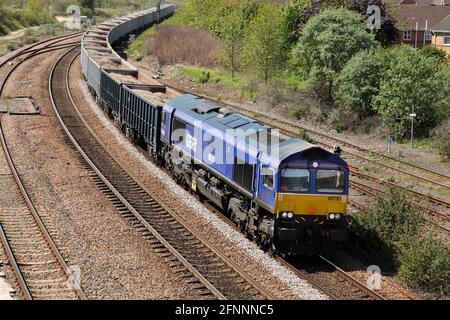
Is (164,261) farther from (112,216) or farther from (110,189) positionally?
(110,189)

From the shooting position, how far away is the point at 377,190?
77.5ft

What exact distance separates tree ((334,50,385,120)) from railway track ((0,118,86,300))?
59.9 feet

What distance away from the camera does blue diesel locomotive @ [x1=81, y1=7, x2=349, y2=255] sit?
1644 centimetres

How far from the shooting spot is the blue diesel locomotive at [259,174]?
16438 millimetres

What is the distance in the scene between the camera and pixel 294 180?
16453 millimetres

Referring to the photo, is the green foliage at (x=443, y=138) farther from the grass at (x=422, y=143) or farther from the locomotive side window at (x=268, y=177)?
the locomotive side window at (x=268, y=177)

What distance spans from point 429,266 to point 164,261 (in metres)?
6.23

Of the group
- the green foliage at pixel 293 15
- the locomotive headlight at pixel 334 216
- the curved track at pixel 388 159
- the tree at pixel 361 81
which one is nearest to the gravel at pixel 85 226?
the locomotive headlight at pixel 334 216

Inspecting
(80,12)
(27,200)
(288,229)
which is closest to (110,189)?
(27,200)

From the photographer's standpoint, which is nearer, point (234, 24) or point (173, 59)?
point (234, 24)

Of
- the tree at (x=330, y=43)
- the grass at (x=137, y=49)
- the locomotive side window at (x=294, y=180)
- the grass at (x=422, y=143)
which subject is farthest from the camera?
the grass at (x=137, y=49)

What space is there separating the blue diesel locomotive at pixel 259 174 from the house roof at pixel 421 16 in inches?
1394

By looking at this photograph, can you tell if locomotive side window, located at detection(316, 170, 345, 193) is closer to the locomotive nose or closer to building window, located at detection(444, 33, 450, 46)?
the locomotive nose

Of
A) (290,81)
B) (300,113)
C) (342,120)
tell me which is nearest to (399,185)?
(342,120)
